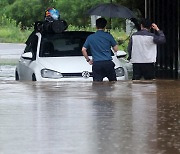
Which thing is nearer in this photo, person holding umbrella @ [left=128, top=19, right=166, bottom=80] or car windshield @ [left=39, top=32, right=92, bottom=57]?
person holding umbrella @ [left=128, top=19, right=166, bottom=80]

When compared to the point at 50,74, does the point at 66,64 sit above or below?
above

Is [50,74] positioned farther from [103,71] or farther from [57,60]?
[103,71]

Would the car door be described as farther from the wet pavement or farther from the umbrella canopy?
the wet pavement

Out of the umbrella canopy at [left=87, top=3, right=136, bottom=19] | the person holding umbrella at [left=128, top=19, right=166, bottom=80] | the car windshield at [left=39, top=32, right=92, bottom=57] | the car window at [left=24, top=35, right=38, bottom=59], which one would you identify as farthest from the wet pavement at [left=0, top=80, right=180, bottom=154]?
the umbrella canopy at [left=87, top=3, right=136, bottom=19]

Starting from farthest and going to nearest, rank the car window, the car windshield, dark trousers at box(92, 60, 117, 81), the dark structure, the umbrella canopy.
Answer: the dark structure
the umbrella canopy
the car window
the car windshield
dark trousers at box(92, 60, 117, 81)

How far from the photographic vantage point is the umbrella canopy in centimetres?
1709

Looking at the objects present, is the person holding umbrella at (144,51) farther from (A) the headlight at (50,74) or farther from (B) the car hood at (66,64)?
(A) the headlight at (50,74)

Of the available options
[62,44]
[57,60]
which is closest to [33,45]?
[62,44]

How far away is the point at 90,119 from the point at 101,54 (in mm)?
6099

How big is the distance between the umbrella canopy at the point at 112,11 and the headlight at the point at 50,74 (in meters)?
5.18

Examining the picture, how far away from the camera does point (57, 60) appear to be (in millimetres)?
12367

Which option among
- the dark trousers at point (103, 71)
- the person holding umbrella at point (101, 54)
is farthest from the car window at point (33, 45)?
the dark trousers at point (103, 71)

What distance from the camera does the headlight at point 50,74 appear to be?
12.0 metres

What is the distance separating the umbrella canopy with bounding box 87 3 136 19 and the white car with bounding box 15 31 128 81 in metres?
3.56
